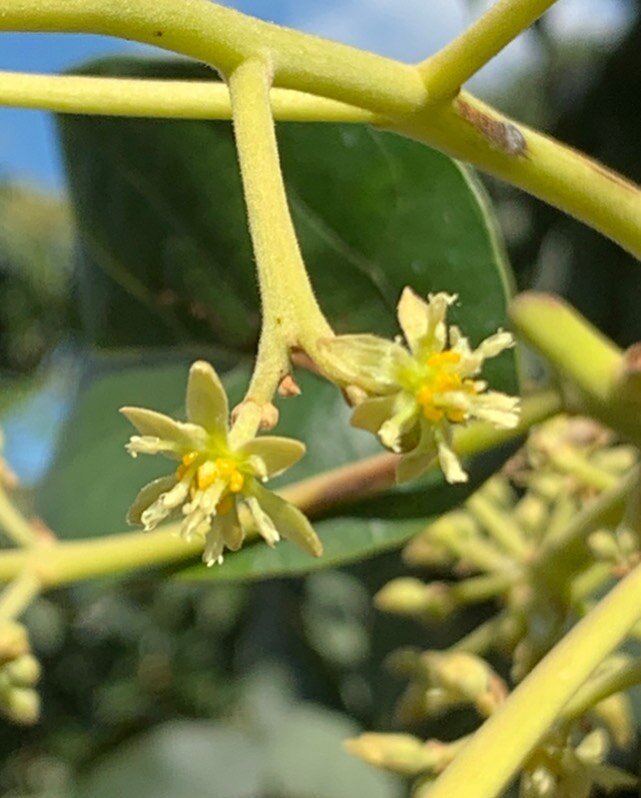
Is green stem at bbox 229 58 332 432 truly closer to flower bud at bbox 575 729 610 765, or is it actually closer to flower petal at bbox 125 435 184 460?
flower petal at bbox 125 435 184 460

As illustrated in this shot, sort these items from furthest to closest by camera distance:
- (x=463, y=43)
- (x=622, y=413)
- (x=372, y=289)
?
(x=372, y=289)
(x=622, y=413)
(x=463, y=43)

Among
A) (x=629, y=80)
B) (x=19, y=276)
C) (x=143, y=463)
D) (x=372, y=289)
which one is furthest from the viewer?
(x=19, y=276)

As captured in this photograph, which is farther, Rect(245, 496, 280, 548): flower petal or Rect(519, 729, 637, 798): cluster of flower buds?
Rect(519, 729, 637, 798): cluster of flower buds

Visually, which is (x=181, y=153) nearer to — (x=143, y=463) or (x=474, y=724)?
(x=143, y=463)

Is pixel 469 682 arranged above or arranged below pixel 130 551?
below

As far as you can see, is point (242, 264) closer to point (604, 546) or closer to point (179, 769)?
point (604, 546)

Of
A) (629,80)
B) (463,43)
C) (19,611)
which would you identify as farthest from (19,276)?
(463,43)

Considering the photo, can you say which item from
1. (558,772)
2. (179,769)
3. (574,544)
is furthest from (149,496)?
(179,769)

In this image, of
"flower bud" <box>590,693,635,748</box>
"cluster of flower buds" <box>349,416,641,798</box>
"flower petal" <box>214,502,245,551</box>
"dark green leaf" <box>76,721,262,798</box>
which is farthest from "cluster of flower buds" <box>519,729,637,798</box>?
"dark green leaf" <box>76,721,262,798</box>
